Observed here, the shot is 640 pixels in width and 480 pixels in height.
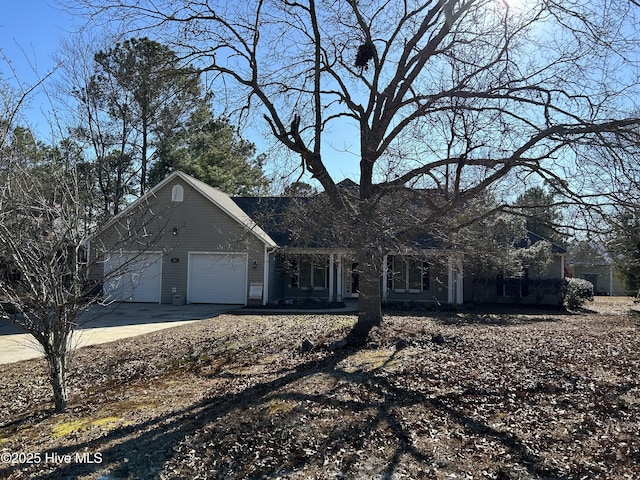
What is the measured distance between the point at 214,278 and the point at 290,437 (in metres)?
15.1

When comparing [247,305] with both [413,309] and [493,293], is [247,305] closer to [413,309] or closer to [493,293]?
[413,309]

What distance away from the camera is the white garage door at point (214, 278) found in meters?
19.0

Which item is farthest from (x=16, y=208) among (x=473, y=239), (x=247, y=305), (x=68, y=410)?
(x=247, y=305)

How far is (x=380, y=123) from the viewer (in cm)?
951

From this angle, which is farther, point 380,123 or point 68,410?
point 380,123

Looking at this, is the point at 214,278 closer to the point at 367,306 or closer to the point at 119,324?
the point at 119,324

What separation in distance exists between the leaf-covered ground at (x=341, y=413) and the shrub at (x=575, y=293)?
1130cm

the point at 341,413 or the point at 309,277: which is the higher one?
the point at 309,277

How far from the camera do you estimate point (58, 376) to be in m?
5.94

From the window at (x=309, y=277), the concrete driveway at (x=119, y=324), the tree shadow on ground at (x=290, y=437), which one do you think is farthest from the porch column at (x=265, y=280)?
the tree shadow on ground at (x=290, y=437)

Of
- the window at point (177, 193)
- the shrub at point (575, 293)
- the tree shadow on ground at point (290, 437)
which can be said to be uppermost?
the window at point (177, 193)

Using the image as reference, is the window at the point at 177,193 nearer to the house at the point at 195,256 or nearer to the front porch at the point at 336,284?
the house at the point at 195,256

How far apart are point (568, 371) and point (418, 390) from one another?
92.7 inches

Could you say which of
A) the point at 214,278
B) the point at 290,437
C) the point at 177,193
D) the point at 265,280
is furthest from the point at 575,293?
the point at 290,437
